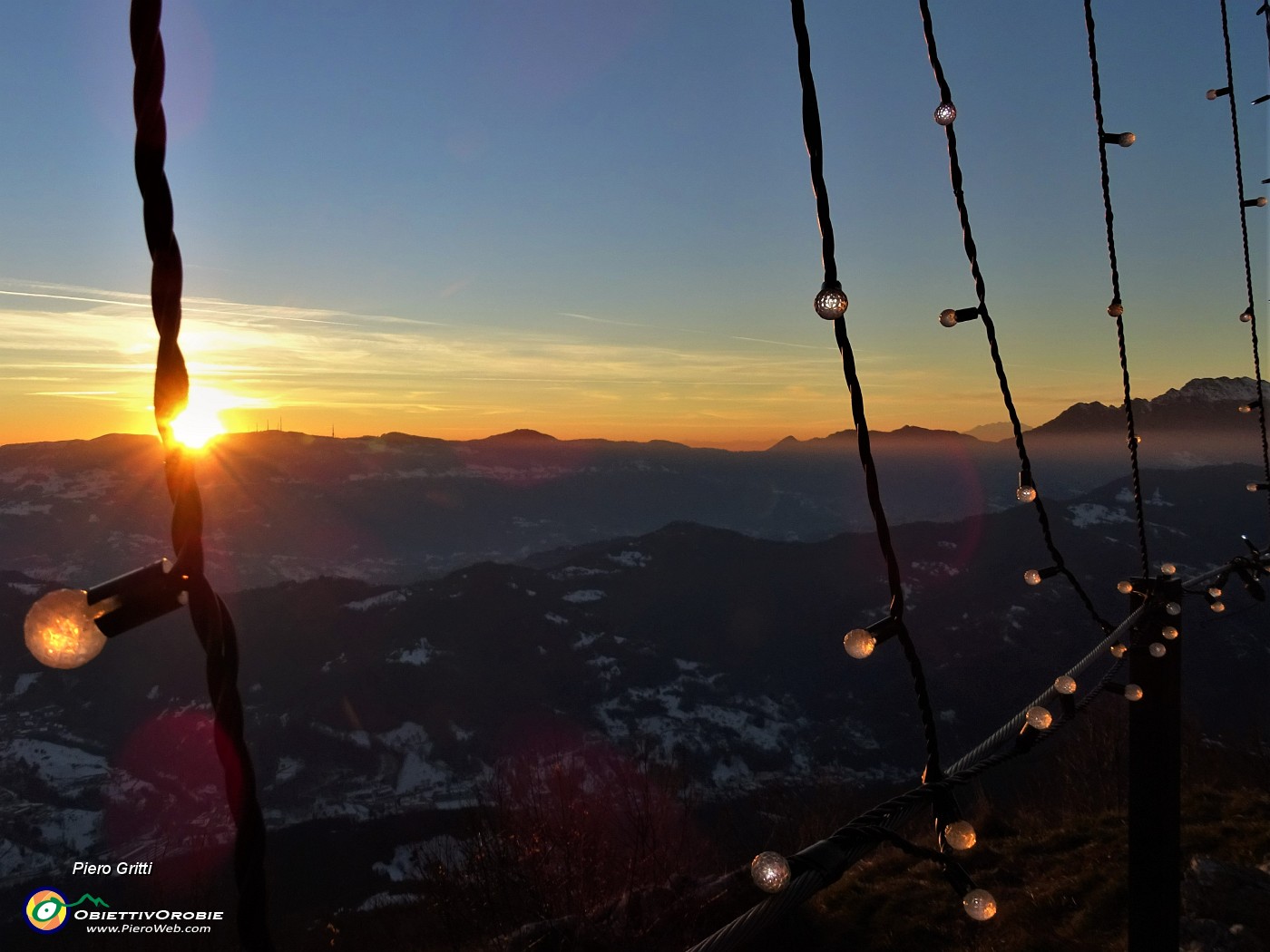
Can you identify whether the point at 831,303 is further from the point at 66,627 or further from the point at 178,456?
the point at 66,627

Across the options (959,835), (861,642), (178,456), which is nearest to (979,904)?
(959,835)

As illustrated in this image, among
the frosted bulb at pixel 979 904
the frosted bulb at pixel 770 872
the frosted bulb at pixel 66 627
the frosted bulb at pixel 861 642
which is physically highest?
the frosted bulb at pixel 66 627

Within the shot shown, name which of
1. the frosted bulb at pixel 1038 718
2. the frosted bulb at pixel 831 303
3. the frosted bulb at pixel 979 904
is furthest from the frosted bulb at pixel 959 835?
the frosted bulb at pixel 831 303

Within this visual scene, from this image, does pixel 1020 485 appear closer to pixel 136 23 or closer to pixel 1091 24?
pixel 1091 24

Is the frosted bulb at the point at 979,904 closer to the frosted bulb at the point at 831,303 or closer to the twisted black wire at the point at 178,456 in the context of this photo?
the frosted bulb at the point at 831,303

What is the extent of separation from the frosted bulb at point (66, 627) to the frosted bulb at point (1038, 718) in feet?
12.2

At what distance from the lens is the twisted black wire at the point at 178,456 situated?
122cm

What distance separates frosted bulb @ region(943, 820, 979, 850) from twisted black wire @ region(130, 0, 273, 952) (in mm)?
2045

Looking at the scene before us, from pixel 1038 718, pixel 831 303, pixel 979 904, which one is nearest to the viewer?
pixel 831 303

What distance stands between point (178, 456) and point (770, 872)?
1652 mm

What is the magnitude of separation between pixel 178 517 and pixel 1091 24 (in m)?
9.80

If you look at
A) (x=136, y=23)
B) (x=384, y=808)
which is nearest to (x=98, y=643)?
(x=136, y=23)

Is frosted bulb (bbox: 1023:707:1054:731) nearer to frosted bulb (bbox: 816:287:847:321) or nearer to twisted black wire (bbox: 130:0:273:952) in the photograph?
frosted bulb (bbox: 816:287:847:321)

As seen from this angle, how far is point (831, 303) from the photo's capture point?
226 centimetres
